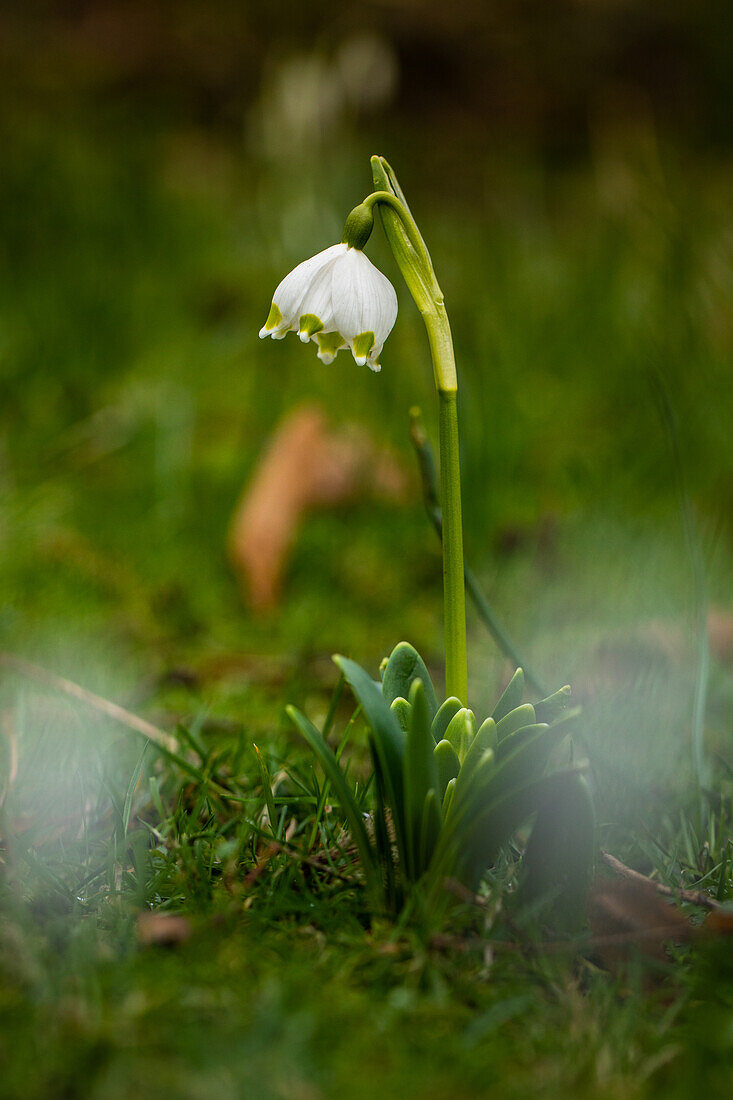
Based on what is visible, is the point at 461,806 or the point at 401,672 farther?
the point at 401,672

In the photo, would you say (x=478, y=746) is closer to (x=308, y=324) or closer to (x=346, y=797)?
(x=346, y=797)

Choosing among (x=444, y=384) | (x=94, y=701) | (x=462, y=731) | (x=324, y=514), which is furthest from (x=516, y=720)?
(x=324, y=514)

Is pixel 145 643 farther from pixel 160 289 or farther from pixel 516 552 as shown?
pixel 160 289

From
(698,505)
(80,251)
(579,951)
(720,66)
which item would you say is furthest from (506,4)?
(579,951)

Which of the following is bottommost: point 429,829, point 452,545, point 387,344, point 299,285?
point 429,829

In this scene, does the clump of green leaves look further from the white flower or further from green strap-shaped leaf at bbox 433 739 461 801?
the white flower

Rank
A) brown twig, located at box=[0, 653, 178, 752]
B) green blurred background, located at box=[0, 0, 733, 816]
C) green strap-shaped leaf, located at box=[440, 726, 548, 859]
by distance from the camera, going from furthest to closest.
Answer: green blurred background, located at box=[0, 0, 733, 816]
brown twig, located at box=[0, 653, 178, 752]
green strap-shaped leaf, located at box=[440, 726, 548, 859]

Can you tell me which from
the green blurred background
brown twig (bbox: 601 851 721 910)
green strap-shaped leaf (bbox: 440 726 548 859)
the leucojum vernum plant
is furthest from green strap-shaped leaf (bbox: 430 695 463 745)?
the green blurred background
